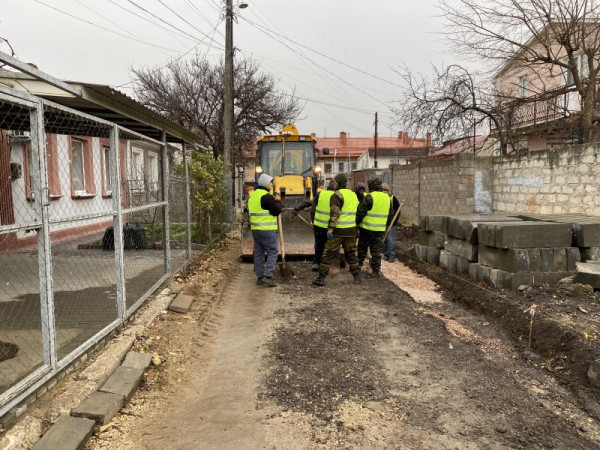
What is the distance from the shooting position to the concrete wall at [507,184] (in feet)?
26.4

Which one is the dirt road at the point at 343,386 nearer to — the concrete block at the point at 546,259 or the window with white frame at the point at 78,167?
the concrete block at the point at 546,259

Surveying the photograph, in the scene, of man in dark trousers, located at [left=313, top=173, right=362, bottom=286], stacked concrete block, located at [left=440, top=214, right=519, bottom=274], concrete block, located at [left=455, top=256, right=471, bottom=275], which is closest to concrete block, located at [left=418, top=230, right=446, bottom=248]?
stacked concrete block, located at [left=440, top=214, right=519, bottom=274]

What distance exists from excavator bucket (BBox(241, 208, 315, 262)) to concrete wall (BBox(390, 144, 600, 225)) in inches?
162

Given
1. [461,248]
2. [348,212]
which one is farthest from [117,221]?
[461,248]

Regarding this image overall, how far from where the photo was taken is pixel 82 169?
41.6 feet

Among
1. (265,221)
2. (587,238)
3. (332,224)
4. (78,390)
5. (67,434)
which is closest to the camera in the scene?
(67,434)

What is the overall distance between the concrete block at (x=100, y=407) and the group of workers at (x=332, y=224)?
4.14 m

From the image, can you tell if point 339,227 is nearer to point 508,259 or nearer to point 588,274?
point 508,259

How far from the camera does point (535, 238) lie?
605 centimetres

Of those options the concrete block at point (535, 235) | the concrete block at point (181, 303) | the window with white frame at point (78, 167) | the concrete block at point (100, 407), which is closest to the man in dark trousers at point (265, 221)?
the concrete block at point (181, 303)

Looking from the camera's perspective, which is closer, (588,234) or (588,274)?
(588,274)

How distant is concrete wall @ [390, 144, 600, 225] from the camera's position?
26.4ft

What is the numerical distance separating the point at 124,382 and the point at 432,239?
21.9 ft

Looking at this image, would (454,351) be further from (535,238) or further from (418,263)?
(418,263)
